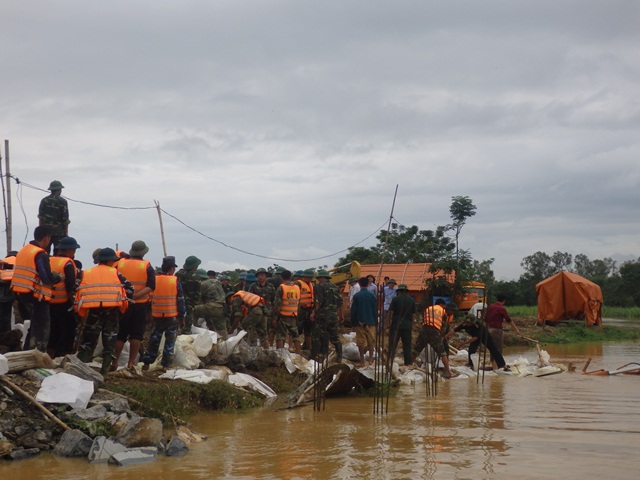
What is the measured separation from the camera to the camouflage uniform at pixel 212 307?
1324 centimetres

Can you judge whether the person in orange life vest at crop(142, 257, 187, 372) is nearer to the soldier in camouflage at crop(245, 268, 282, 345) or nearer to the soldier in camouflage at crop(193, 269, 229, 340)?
the soldier in camouflage at crop(193, 269, 229, 340)

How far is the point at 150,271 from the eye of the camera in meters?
9.80

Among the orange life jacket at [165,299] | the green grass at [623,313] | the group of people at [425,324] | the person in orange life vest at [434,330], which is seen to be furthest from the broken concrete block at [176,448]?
the green grass at [623,313]

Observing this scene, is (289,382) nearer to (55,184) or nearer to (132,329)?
(132,329)

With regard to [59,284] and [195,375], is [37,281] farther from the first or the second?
[195,375]

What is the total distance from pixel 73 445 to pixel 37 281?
7.56 ft

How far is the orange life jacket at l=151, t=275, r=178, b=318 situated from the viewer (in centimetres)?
1024

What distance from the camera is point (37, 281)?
8898mm

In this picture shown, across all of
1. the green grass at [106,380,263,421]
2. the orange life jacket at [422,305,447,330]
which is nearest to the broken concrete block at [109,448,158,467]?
the green grass at [106,380,263,421]

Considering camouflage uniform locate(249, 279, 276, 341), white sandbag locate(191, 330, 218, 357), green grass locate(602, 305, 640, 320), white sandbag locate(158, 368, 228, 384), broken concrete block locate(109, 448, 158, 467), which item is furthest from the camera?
green grass locate(602, 305, 640, 320)

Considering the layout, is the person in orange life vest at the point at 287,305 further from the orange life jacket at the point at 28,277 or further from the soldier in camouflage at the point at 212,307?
the orange life jacket at the point at 28,277

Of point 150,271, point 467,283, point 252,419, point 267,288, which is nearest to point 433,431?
point 252,419

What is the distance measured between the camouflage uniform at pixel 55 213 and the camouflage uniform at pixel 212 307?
2.66m

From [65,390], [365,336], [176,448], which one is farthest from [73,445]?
[365,336]
